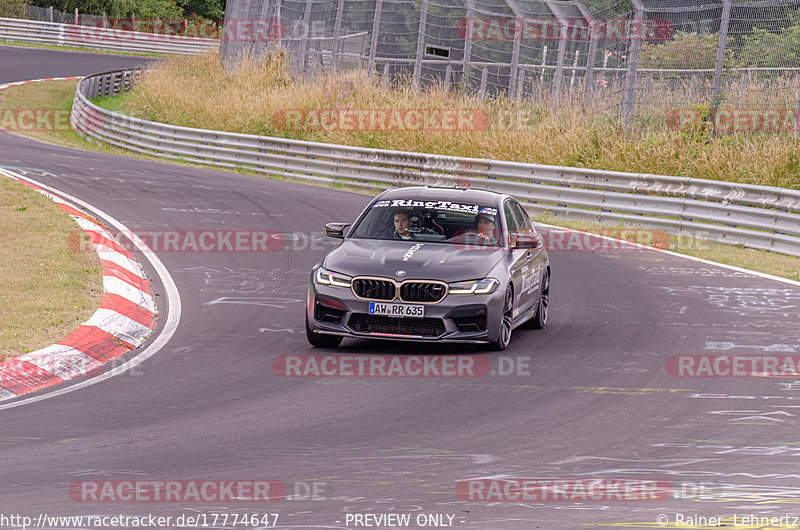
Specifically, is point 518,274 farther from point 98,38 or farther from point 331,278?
point 98,38

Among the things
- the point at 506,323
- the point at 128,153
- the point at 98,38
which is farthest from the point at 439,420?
the point at 98,38

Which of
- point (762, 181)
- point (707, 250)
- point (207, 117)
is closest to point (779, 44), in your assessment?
point (762, 181)

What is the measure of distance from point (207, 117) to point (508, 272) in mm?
25085

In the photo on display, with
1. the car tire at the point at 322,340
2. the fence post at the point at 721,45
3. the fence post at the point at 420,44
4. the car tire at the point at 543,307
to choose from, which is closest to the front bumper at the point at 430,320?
the car tire at the point at 322,340

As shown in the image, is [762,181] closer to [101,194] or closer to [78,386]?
[101,194]

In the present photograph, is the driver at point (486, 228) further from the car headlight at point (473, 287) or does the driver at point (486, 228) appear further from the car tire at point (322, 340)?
the car tire at point (322, 340)

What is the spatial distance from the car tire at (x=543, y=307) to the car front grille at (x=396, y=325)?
193cm

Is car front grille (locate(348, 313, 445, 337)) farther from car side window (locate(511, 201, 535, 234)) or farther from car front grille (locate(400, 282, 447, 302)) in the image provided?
car side window (locate(511, 201, 535, 234))

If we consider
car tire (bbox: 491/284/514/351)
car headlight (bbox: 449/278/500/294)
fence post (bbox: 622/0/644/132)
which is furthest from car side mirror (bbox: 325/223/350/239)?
fence post (bbox: 622/0/644/132)

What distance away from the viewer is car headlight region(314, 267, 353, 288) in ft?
33.5

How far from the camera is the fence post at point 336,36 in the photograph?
32.0m

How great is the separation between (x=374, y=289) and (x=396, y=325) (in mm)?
373

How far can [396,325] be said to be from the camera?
33.1 feet

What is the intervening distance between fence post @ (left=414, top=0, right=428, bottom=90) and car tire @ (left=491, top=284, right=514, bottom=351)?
20166mm
